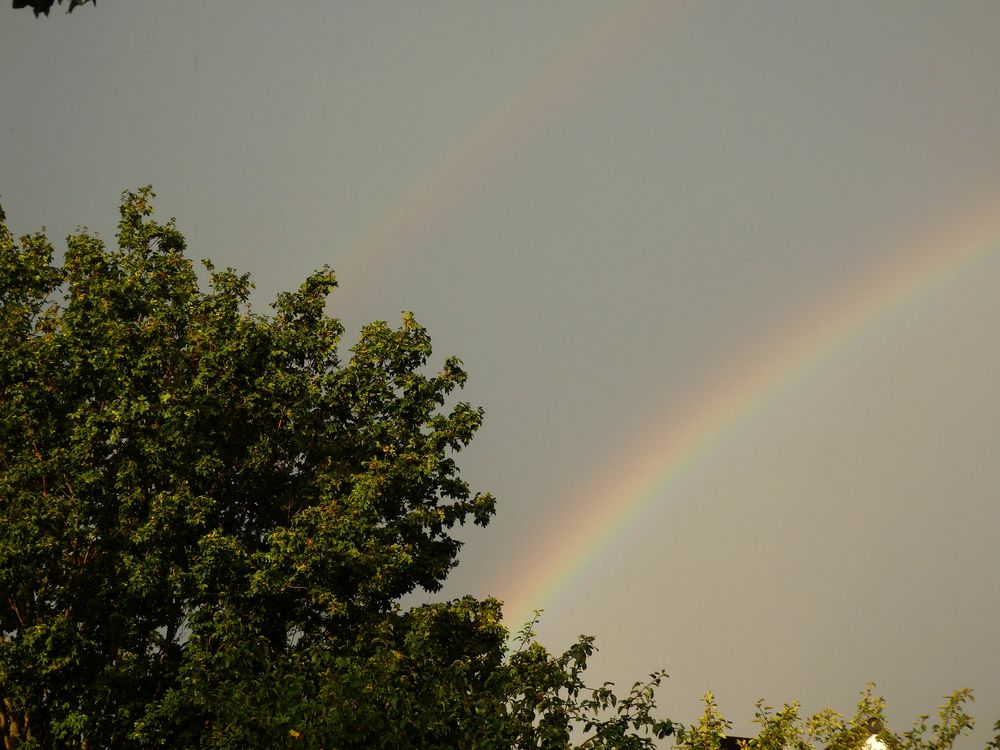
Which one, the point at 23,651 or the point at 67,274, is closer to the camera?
the point at 23,651

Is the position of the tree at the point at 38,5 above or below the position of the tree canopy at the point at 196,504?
below

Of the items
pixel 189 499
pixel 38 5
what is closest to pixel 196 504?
pixel 189 499

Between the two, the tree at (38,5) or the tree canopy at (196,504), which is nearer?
the tree at (38,5)

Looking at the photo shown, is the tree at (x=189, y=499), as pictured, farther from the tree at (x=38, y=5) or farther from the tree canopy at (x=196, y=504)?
the tree at (x=38, y=5)

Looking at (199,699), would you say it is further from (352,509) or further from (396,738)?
(352,509)

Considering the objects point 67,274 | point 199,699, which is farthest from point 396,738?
point 67,274

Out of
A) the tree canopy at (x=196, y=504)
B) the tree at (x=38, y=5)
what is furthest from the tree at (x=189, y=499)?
the tree at (x=38, y=5)

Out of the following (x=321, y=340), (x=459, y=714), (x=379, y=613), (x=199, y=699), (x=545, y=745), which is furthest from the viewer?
(x=321, y=340)

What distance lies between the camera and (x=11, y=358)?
1936 centimetres

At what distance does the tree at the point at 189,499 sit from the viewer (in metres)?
18.4

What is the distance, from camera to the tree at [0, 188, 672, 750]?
18.4 metres

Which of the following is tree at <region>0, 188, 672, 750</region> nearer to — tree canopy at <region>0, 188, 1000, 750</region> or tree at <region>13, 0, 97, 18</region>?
tree canopy at <region>0, 188, 1000, 750</region>

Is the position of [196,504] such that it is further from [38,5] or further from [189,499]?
[38,5]

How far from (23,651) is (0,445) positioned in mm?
3926
